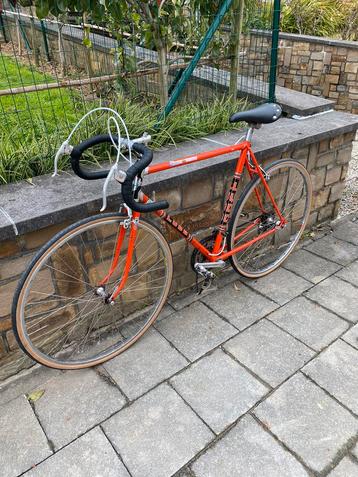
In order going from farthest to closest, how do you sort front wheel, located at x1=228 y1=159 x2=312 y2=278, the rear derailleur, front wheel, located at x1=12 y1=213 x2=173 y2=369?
front wheel, located at x1=228 y1=159 x2=312 y2=278, the rear derailleur, front wheel, located at x1=12 y1=213 x2=173 y2=369

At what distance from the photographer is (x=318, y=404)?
202 centimetres

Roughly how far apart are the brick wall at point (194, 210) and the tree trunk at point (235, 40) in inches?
35.1

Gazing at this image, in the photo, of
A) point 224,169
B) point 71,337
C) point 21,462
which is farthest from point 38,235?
point 224,169

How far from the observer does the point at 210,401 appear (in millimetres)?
2047

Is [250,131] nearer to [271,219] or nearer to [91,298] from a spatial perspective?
[271,219]

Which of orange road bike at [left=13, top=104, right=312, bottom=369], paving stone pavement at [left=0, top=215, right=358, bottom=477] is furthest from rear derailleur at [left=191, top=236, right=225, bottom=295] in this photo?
paving stone pavement at [left=0, top=215, right=358, bottom=477]

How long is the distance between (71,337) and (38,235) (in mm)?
700

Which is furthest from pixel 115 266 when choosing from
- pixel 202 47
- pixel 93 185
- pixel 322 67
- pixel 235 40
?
pixel 322 67

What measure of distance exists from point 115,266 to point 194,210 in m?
0.74

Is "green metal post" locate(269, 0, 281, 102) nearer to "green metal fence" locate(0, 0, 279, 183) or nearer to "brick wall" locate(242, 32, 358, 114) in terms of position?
"green metal fence" locate(0, 0, 279, 183)

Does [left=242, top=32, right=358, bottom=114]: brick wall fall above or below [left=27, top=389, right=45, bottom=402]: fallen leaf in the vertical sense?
above

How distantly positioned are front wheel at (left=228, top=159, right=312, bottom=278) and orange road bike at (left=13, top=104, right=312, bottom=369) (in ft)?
0.04

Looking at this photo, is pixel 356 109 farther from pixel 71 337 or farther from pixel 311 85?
pixel 71 337

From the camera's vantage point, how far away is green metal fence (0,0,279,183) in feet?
8.66
